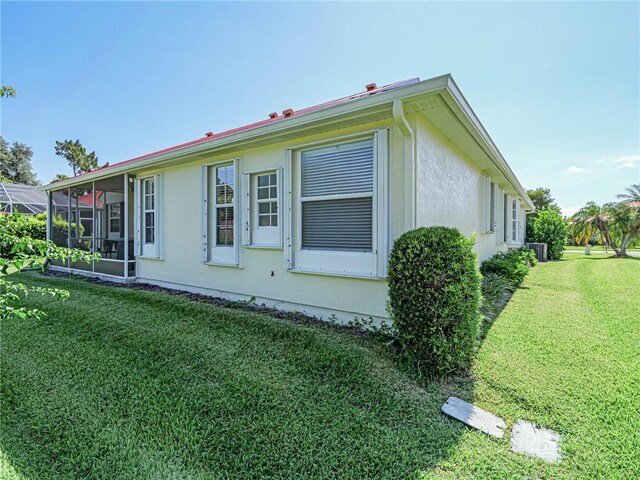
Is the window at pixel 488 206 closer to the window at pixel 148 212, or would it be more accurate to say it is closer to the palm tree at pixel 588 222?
the window at pixel 148 212

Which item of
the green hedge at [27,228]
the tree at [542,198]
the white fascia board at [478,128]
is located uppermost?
the tree at [542,198]

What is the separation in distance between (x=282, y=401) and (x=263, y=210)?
351 cm

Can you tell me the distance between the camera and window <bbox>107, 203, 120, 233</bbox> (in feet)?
39.3

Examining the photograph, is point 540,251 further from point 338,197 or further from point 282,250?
point 282,250

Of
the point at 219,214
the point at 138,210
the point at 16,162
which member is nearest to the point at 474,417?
the point at 219,214

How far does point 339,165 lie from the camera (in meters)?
4.58

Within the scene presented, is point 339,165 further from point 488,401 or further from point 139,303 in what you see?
point 139,303

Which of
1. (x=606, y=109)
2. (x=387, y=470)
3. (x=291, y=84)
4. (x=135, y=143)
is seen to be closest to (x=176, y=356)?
(x=387, y=470)

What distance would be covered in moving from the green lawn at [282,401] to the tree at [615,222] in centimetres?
1753

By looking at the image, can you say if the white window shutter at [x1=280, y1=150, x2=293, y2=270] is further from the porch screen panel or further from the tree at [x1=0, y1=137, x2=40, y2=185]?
the tree at [x1=0, y1=137, x2=40, y2=185]

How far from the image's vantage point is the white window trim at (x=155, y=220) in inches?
289

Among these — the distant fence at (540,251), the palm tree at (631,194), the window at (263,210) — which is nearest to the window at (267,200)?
the window at (263,210)

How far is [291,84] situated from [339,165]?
6.27m

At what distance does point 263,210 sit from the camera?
5.57 metres
